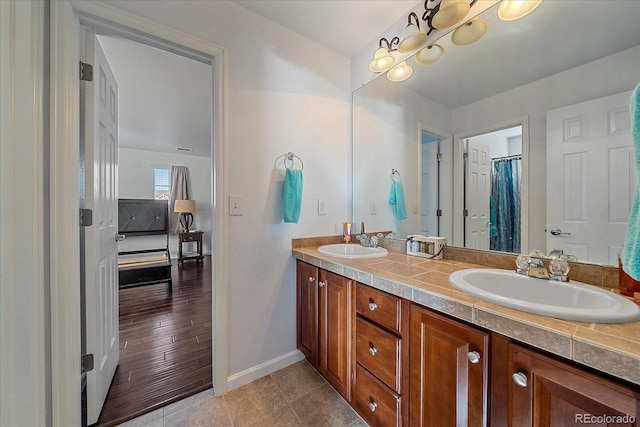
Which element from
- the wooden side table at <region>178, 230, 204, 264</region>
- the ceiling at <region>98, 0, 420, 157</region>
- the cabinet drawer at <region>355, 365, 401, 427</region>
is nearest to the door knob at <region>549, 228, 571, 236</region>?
the cabinet drawer at <region>355, 365, 401, 427</region>

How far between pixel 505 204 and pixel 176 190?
5886 mm

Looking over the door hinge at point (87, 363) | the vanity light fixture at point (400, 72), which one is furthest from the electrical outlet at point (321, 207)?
the door hinge at point (87, 363)

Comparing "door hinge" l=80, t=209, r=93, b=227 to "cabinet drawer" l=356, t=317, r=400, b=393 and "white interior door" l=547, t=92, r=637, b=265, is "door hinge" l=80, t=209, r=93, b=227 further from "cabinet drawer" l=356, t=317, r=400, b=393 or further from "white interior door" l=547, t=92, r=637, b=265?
"white interior door" l=547, t=92, r=637, b=265

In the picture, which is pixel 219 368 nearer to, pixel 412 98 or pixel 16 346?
pixel 16 346

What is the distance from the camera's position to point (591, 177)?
0.95 metres

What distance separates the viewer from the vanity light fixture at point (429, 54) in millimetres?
1469

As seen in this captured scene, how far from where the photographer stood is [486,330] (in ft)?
2.38

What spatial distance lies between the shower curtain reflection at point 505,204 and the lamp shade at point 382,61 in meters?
1.03

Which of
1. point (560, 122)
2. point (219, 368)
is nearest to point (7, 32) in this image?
point (219, 368)

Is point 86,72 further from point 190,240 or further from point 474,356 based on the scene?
point 190,240

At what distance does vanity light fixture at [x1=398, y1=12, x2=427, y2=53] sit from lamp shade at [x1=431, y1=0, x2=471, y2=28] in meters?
0.12

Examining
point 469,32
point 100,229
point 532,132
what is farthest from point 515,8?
point 100,229

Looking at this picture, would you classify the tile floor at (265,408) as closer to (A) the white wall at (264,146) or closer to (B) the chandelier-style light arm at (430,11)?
(A) the white wall at (264,146)

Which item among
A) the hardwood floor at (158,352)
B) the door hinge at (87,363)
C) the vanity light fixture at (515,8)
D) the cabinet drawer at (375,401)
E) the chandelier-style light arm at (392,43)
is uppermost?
the chandelier-style light arm at (392,43)
